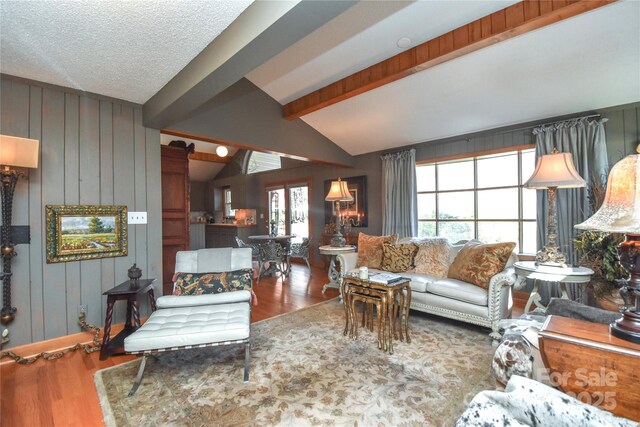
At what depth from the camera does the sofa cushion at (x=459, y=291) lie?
2.75m

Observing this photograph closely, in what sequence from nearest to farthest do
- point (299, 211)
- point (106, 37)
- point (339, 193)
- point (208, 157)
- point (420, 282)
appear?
point (106, 37) → point (420, 282) → point (339, 193) → point (299, 211) → point (208, 157)

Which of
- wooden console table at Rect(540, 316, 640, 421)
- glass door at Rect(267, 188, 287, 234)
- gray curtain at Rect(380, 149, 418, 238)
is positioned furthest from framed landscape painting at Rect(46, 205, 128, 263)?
glass door at Rect(267, 188, 287, 234)

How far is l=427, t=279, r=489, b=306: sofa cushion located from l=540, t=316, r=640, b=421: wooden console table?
151cm

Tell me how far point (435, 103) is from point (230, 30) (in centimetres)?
297

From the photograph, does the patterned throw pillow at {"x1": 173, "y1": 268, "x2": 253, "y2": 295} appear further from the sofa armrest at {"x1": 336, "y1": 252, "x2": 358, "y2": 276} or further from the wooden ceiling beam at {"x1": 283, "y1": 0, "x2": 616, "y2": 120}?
the wooden ceiling beam at {"x1": 283, "y1": 0, "x2": 616, "y2": 120}

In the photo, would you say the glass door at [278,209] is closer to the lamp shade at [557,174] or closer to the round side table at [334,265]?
the round side table at [334,265]

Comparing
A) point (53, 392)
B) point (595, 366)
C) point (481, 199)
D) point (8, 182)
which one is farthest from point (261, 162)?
point (595, 366)

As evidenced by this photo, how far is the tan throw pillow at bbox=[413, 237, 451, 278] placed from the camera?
3371 mm

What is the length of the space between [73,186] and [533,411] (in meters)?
3.67

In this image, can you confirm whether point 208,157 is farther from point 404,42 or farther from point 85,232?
point 404,42

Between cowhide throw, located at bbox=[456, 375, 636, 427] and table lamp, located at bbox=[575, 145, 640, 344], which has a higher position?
table lamp, located at bbox=[575, 145, 640, 344]

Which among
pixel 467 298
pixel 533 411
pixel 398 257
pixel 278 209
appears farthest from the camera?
pixel 278 209

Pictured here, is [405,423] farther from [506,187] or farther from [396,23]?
[506,187]

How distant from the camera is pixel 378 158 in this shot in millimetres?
5492
